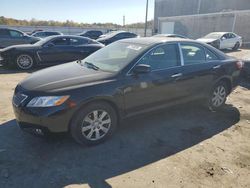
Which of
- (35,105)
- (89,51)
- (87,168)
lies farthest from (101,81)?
(89,51)

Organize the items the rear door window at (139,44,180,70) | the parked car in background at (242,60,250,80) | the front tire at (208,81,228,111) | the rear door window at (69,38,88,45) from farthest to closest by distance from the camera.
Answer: the rear door window at (69,38,88,45) → the parked car in background at (242,60,250,80) → the front tire at (208,81,228,111) → the rear door window at (139,44,180,70)

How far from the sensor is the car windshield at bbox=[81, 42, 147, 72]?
13.6 feet

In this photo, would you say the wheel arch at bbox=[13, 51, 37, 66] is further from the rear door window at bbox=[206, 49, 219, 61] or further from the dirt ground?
the rear door window at bbox=[206, 49, 219, 61]

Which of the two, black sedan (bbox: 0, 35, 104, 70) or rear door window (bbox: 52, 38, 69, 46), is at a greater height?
rear door window (bbox: 52, 38, 69, 46)

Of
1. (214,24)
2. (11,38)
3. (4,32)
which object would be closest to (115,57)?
(11,38)

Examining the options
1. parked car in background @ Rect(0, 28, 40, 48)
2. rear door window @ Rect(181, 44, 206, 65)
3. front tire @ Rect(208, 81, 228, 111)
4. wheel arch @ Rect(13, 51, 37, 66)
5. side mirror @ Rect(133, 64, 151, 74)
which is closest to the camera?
side mirror @ Rect(133, 64, 151, 74)

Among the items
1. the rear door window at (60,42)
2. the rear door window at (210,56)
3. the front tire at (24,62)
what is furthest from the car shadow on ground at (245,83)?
the front tire at (24,62)

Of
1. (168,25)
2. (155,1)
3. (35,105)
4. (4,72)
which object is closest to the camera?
(35,105)

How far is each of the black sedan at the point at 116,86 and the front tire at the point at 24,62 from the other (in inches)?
222

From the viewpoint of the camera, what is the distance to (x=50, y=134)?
3504 millimetres

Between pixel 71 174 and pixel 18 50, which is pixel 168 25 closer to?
pixel 18 50

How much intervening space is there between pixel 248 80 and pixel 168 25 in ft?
91.1

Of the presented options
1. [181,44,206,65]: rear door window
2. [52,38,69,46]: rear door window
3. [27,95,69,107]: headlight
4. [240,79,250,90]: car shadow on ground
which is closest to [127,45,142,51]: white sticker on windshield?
[181,44,206,65]: rear door window

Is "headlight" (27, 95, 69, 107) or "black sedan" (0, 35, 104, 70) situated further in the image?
"black sedan" (0, 35, 104, 70)
